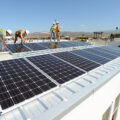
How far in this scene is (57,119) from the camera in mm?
3680

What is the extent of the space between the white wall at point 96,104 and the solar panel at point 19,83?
5.20 ft

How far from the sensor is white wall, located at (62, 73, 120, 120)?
454cm

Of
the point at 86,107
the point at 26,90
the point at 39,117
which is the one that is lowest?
the point at 86,107

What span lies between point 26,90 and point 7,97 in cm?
77

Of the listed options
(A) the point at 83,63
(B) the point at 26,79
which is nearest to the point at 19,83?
(B) the point at 26,79

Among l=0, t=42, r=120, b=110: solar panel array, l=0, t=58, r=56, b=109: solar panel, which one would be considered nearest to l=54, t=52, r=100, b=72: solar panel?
l=0, t=42, r=120, b=110: solar panel array

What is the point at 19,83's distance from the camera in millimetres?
4832

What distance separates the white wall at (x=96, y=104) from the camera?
14.9ft

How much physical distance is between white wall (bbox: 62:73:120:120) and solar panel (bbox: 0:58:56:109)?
1.59 metres

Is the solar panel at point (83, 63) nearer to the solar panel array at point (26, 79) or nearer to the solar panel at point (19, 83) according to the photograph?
the solar panel array at point (26, 79)

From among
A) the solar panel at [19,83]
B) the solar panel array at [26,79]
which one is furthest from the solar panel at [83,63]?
the solar panel at [19,83]

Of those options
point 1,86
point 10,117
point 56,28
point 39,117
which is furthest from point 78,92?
point 56,28

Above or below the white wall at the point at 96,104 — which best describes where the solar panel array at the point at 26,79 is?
above

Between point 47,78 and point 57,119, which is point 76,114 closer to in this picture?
point 57,119
